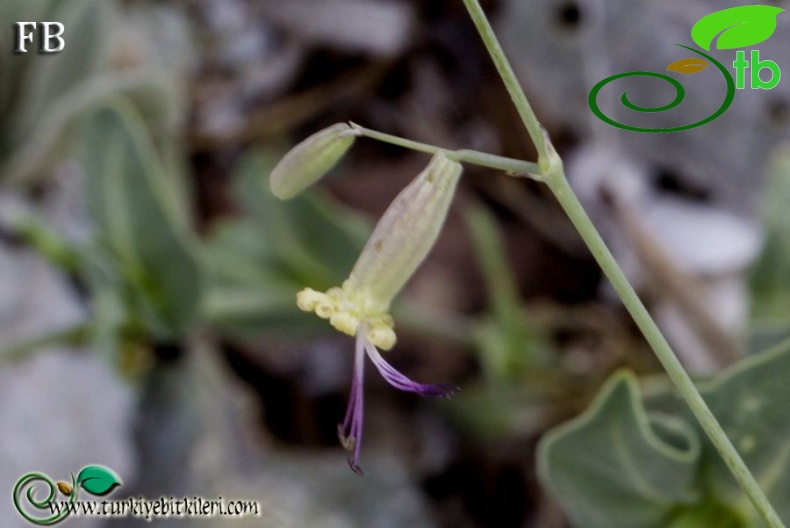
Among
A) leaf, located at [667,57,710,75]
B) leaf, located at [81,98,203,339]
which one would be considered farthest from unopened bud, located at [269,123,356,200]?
leaf, located at [667,57,710,75]

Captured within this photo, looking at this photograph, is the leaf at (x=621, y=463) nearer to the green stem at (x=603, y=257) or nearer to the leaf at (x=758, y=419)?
the leaf at (x=758, y=419)

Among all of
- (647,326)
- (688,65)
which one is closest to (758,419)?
(647,326)

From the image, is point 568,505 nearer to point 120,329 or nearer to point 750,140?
point 120,329

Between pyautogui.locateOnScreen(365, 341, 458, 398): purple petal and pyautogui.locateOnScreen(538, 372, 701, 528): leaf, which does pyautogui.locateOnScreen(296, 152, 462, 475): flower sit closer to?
pyautogui.locateOnScreen(365, 341, 458, 398): purple petal

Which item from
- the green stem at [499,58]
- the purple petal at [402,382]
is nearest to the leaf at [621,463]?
the purple petal at [402,382]

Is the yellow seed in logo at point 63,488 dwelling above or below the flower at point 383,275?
below

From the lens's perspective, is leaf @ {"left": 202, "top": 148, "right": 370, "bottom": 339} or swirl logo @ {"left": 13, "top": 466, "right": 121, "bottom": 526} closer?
swirl logo @ {"left": 13, "top": 466, "right": 121, "bottom": 526}
